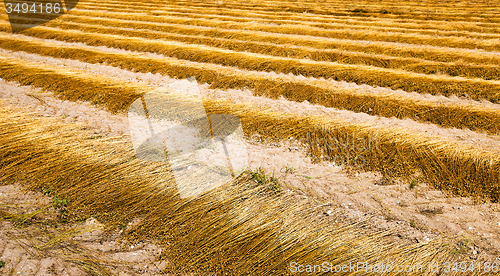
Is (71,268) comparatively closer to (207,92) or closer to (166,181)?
(166,181)

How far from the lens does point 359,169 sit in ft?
12.1

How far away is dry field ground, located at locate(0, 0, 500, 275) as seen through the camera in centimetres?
262

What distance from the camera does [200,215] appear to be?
293 cm

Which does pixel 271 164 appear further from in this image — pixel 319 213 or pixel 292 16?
pixel 292 16

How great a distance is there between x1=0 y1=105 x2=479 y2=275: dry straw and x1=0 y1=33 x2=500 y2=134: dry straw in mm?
2803

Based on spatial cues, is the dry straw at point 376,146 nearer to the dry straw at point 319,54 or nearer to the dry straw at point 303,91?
the dry straw at point 303,91

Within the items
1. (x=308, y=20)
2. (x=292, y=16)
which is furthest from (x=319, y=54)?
(x=292, y=16)

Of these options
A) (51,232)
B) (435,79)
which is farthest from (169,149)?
(435,79)

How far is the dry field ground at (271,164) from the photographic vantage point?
262 cm

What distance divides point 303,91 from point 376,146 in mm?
2156

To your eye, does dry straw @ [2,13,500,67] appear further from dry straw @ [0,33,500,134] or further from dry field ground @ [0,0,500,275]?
dry straw @ [0,33,500,134]

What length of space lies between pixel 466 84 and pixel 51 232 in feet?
23.7

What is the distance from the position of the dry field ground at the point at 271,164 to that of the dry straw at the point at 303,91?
0.04 m

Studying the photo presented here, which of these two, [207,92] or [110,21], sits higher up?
[110,21]
